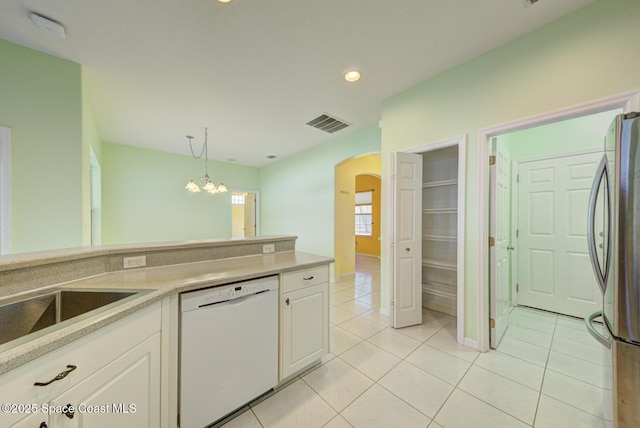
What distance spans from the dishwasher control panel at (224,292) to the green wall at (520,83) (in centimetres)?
197

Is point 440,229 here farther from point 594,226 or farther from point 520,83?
point 594,226

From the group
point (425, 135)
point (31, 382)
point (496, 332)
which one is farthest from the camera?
point (425, 135)

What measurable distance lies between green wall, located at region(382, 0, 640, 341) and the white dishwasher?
6.43 feet

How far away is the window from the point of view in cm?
756

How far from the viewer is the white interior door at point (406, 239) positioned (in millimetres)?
2590

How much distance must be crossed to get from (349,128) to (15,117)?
12.4 feet

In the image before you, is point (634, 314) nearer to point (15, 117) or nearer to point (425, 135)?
point (425, 135)

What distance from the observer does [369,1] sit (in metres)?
1.57

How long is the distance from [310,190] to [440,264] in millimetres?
3017

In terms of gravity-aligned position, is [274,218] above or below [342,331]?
above

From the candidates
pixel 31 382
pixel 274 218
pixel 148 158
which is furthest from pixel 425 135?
pixel 148 158

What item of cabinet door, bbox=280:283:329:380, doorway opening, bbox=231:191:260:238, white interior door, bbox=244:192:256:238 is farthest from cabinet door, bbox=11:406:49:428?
white interior door, bbox=244:192:256:238

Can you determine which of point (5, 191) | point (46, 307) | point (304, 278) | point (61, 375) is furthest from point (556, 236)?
point (5, 191)

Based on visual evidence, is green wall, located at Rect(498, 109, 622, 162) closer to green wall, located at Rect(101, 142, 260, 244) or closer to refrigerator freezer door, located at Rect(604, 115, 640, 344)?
refrigerator freezer door, located at Rect(604, 115, 640, 344)
